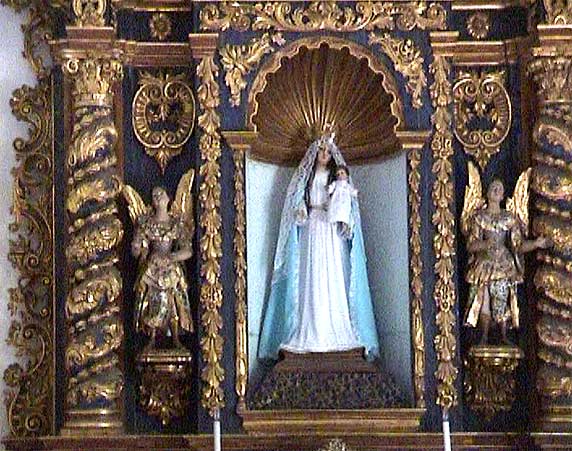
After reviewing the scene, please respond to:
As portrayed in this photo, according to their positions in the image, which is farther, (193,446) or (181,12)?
(181,12)

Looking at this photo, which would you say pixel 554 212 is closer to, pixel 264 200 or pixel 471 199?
pixel 471 199

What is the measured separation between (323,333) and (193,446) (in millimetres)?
1152

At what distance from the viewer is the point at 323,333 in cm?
1151

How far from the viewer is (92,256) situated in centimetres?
1134

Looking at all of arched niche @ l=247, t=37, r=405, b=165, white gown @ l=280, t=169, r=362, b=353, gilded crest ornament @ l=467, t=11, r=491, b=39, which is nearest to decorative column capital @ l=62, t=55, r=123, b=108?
arched niche @ l=247, t=37, r=405, b=165

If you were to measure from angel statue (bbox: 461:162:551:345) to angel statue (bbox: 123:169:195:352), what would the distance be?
1.88 metres

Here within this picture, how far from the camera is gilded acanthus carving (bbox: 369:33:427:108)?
11641 mm

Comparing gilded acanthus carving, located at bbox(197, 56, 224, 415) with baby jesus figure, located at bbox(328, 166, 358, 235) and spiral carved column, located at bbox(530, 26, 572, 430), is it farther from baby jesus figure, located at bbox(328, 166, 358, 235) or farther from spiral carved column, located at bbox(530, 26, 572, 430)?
spiral carved column, located at bbox(530, 26, 572, 430)

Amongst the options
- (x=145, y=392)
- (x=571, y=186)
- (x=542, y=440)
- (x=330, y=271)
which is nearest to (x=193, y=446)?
(x=145, y=392)

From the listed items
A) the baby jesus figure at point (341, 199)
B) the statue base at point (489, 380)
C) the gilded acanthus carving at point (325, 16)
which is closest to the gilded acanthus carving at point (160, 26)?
the gilded acanthus carving at point (325, 16)

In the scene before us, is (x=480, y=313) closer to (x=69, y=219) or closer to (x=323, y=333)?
(x=323, y=333)

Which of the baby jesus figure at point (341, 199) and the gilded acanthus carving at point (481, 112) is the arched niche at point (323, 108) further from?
the gilded acanthus carving at point (481, 112)

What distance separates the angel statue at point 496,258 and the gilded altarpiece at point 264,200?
0.09m

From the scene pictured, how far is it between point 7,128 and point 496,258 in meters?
3.51
